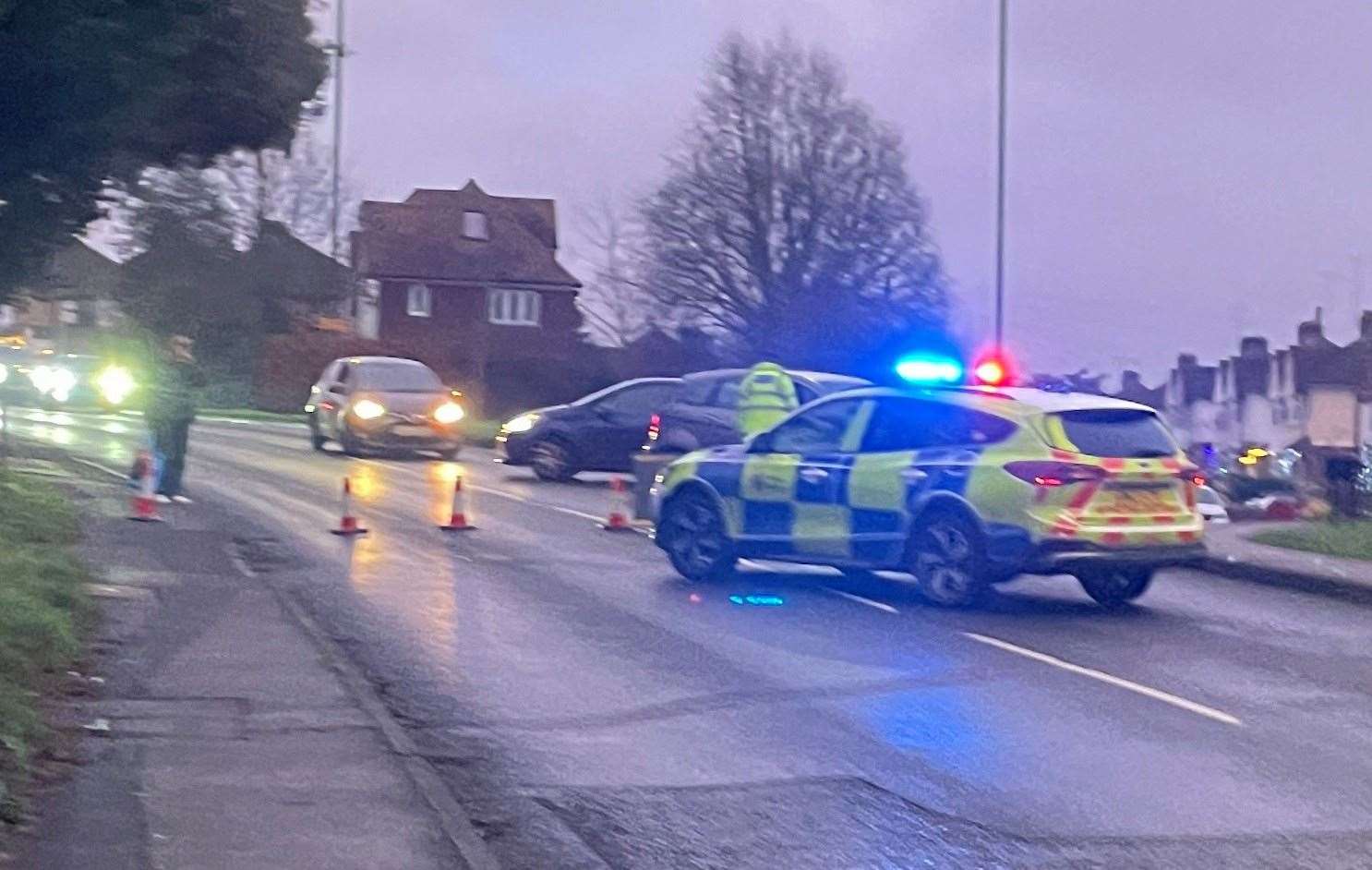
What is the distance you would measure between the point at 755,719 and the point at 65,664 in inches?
134

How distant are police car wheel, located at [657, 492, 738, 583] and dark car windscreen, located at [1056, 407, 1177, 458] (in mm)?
2899

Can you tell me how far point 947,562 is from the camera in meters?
13.7

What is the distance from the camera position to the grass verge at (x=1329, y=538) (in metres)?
17.8

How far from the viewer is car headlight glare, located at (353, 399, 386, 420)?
92.3ft

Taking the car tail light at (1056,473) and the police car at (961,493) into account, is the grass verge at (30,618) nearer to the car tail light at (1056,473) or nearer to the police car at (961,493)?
the police car at (961,493)

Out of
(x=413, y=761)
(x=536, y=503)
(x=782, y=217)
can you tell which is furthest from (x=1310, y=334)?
(x=413, y=761)

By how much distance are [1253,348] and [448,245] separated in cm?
3917

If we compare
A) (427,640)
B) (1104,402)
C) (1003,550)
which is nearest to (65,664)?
(427,640)

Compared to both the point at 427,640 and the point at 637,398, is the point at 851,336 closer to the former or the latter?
the point at 637,398

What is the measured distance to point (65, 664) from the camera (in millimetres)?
9773

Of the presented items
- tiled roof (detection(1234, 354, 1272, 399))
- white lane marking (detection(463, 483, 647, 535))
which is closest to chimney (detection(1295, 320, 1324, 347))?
tiled roof (detection(1234, 354, 1272, 399))

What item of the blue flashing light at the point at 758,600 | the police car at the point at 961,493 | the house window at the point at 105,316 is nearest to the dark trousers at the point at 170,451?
the police car at the point at 961,493

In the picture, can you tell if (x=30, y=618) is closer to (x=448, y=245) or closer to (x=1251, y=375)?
(x=448, y=245)

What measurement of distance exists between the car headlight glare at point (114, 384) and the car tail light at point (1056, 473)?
27.5m
